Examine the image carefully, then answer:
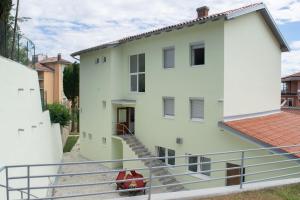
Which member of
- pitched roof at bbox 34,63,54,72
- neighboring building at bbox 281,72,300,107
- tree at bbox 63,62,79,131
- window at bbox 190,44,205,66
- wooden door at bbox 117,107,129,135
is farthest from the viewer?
pitched roof at bbox 34,63,54,72

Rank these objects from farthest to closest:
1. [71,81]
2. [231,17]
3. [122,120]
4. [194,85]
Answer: [71,81], [122,120], [194,85], [231,17]

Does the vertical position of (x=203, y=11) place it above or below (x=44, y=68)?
above

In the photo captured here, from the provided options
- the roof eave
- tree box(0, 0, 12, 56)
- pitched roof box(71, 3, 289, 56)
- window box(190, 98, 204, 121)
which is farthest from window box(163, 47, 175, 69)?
tree box(0, 0, 12, 56)

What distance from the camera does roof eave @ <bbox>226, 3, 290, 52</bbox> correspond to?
46.2ft

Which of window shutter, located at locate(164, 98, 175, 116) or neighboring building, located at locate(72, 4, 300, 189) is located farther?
window shutter, located at locate(164, 98, 175, 116)

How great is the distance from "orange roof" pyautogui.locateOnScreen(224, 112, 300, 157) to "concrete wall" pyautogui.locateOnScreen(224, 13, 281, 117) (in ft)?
2.42

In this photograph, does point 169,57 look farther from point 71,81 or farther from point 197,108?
point 71,81

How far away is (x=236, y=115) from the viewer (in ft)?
48.9

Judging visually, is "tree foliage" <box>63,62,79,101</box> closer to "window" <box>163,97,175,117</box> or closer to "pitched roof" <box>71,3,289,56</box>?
"pitched roof" <box>71,3,289,56</box>

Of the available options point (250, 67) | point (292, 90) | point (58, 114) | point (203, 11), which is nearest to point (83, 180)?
point (58, 114)

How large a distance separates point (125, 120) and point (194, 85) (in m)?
7.89

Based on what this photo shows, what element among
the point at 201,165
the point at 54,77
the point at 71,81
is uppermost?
the point at 54,77

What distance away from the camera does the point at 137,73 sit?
1989cm

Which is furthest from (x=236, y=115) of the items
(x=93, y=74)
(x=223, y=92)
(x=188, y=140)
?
(x=93, y=74)
